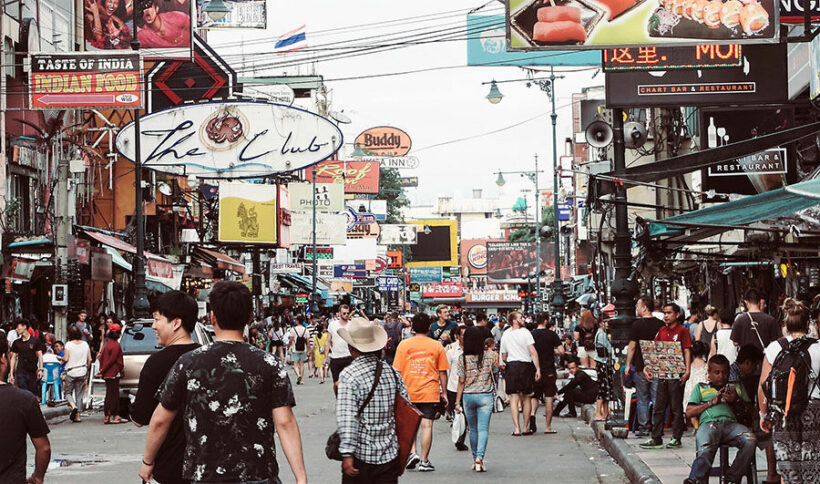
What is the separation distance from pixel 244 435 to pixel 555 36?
9.29 meters

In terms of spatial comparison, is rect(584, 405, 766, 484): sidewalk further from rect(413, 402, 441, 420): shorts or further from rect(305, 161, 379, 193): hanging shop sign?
rect(305, 161, 379, 193): hanging shop sign

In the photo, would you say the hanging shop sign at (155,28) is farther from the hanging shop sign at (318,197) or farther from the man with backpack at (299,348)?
the hanging shop sign at (318,197)

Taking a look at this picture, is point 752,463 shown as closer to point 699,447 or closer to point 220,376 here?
point 699,447

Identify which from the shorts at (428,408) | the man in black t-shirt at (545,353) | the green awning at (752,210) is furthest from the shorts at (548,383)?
the green awning at (752,210)

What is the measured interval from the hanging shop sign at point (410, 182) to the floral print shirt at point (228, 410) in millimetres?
107891

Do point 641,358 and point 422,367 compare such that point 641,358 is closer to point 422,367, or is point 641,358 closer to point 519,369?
point 519,369

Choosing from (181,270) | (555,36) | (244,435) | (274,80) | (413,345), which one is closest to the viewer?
(244,435)

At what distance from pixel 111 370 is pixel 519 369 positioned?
277 inches

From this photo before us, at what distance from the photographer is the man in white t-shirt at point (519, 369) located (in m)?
18.2

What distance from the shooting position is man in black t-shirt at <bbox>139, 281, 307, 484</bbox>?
600 centimetres

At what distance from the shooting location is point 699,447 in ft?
34.2

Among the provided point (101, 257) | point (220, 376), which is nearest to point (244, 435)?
point (220, 376)

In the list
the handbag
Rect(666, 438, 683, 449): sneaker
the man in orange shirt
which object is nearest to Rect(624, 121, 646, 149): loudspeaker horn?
Rect(666, 438, 683, 449): sneaker

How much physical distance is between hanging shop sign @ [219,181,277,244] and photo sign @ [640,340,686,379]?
31323 mm
